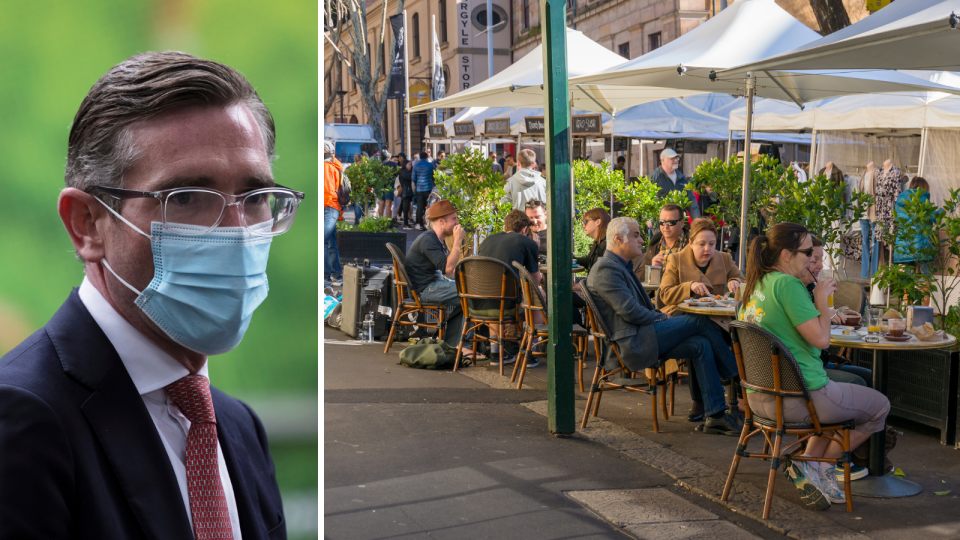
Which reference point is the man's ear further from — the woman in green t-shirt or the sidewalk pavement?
the woman in green t-shirt

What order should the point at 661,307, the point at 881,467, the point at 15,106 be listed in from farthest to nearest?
1. the point at 661,307
2. the point at 881,467
3. the point at 15,106

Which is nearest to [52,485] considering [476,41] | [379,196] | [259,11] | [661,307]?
[259,11]

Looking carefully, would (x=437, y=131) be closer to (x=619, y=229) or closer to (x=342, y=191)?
(x=342, y=191)

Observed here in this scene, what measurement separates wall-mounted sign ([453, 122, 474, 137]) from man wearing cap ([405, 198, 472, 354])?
31.2ft

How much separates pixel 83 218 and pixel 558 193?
16.4ft

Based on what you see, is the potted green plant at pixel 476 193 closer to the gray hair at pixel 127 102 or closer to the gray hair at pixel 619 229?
the gray hair at pixel 619 229

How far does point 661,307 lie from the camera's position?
307 inches

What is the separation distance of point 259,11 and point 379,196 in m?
19.5

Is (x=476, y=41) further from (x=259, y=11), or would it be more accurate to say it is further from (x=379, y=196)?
(x=259, y=11)

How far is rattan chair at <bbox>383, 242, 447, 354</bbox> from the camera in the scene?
9.38 m

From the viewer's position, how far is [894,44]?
6266mm

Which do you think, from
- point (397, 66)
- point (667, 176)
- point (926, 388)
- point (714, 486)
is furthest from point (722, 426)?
point (397, 66)

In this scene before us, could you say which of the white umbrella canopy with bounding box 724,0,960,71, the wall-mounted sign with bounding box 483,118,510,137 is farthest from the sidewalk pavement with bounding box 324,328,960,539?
the wall-mounted sign with bounding box 483,118,510,137

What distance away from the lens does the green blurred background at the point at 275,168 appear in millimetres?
1389
